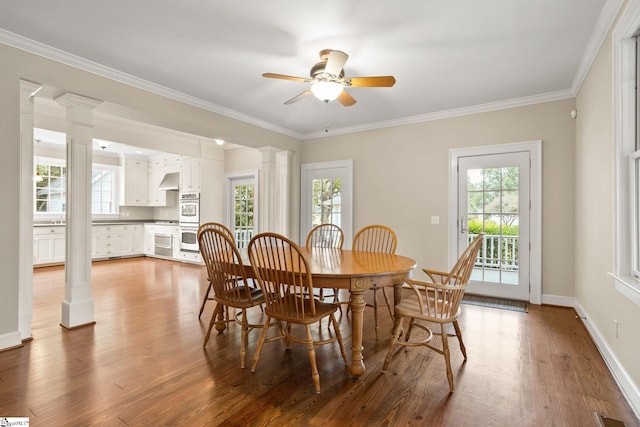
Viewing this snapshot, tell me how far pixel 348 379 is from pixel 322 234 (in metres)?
2.20

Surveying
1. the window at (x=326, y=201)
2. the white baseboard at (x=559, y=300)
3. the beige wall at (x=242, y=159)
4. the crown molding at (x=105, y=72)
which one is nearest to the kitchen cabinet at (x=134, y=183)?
the beige wall at (x=242, y=159)

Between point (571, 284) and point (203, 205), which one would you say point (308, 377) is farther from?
point (203, 205)

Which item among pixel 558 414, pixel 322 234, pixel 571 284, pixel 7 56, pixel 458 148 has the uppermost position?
pixel 7 56

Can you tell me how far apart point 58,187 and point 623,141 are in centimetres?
912

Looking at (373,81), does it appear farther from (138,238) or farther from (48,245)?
(138,238)

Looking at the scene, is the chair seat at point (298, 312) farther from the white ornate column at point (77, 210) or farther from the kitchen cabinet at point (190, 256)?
the kitchen cabinet at point (190, 256)

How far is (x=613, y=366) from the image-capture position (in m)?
2.22

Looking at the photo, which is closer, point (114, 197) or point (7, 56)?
point (7, 56)

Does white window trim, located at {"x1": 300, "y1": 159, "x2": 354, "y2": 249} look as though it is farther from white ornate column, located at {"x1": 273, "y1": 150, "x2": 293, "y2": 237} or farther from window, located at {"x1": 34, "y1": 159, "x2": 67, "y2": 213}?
window, located at {"x1": 34, "y1": 159, "x2": 67, "y2": 213}

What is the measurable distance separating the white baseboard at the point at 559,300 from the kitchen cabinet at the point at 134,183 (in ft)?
27.1

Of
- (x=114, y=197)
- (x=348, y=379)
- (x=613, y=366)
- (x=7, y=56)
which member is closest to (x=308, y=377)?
(x=348, y=379)

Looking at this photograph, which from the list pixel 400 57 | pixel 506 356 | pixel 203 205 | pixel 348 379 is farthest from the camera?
pixel 203 205

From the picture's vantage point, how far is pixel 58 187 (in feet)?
22.9

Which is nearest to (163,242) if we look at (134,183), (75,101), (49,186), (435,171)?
(134,183)
